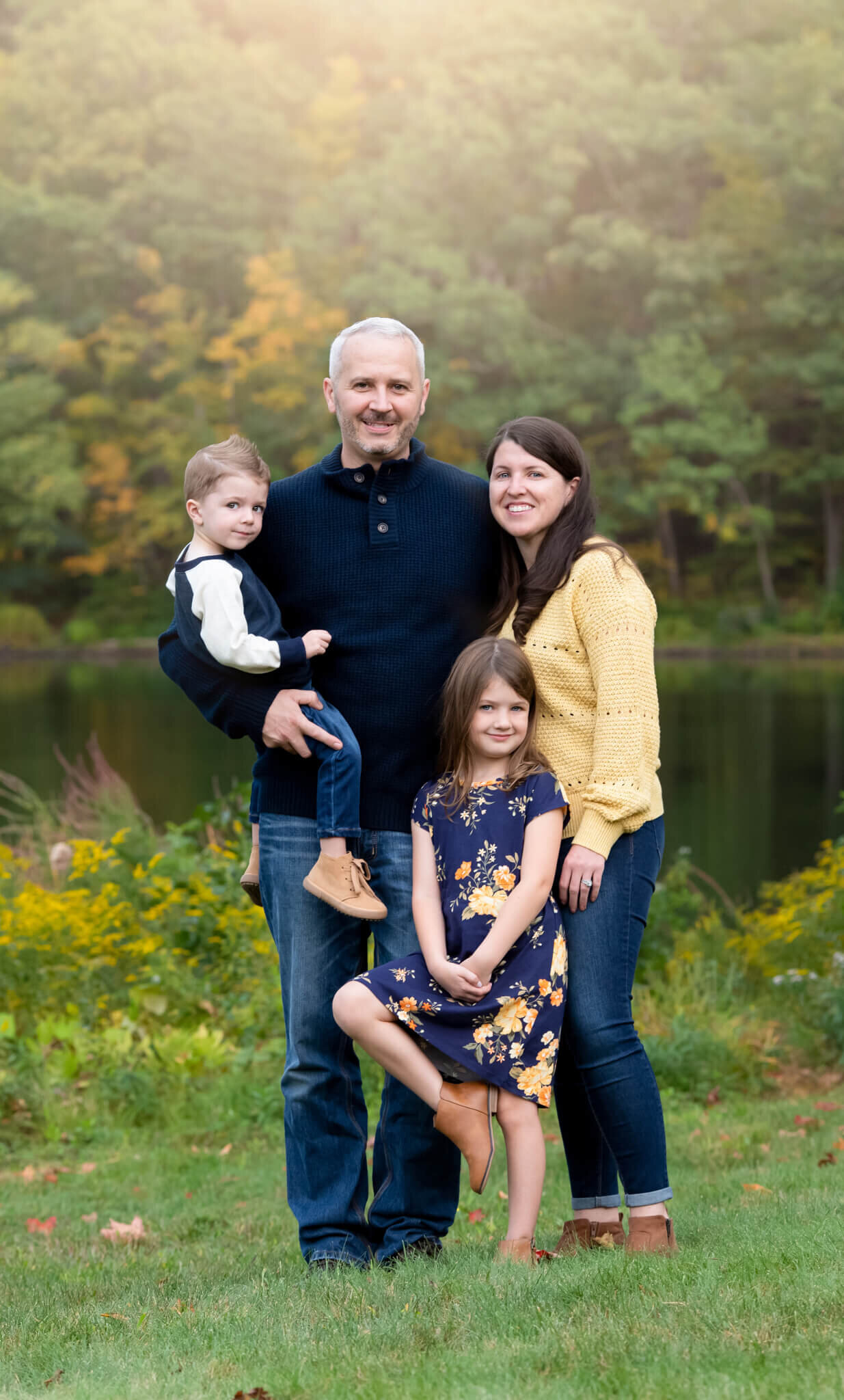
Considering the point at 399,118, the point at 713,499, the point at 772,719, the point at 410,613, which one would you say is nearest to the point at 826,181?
the point at 713,499

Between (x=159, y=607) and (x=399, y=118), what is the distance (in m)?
13.6

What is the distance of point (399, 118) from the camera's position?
35.0 meters

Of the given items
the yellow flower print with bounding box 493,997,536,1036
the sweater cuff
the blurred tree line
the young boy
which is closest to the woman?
the sweater cuff

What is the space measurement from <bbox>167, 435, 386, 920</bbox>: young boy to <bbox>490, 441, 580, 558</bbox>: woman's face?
0.51m

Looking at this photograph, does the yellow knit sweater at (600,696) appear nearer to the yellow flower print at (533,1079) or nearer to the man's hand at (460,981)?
the man's hand at (460,981)

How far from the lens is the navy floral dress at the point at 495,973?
3064mm

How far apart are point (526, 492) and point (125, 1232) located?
2.65m

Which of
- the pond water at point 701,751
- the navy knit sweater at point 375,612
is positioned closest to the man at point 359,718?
the navy knit sweater at point 375,612

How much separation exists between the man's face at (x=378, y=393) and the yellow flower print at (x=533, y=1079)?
1438mm

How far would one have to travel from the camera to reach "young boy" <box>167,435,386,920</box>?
3.23 meters

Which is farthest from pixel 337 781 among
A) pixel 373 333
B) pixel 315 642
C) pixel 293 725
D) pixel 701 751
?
pixel 701 751

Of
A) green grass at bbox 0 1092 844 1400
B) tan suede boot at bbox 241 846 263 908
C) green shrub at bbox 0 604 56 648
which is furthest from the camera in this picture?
green shrub at bbox 0 604 56 648

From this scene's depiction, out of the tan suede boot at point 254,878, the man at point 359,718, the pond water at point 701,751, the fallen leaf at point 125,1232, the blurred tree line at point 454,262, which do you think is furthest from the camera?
the blurred tree line at point 454,262

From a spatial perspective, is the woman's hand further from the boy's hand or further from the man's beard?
the man's beard
